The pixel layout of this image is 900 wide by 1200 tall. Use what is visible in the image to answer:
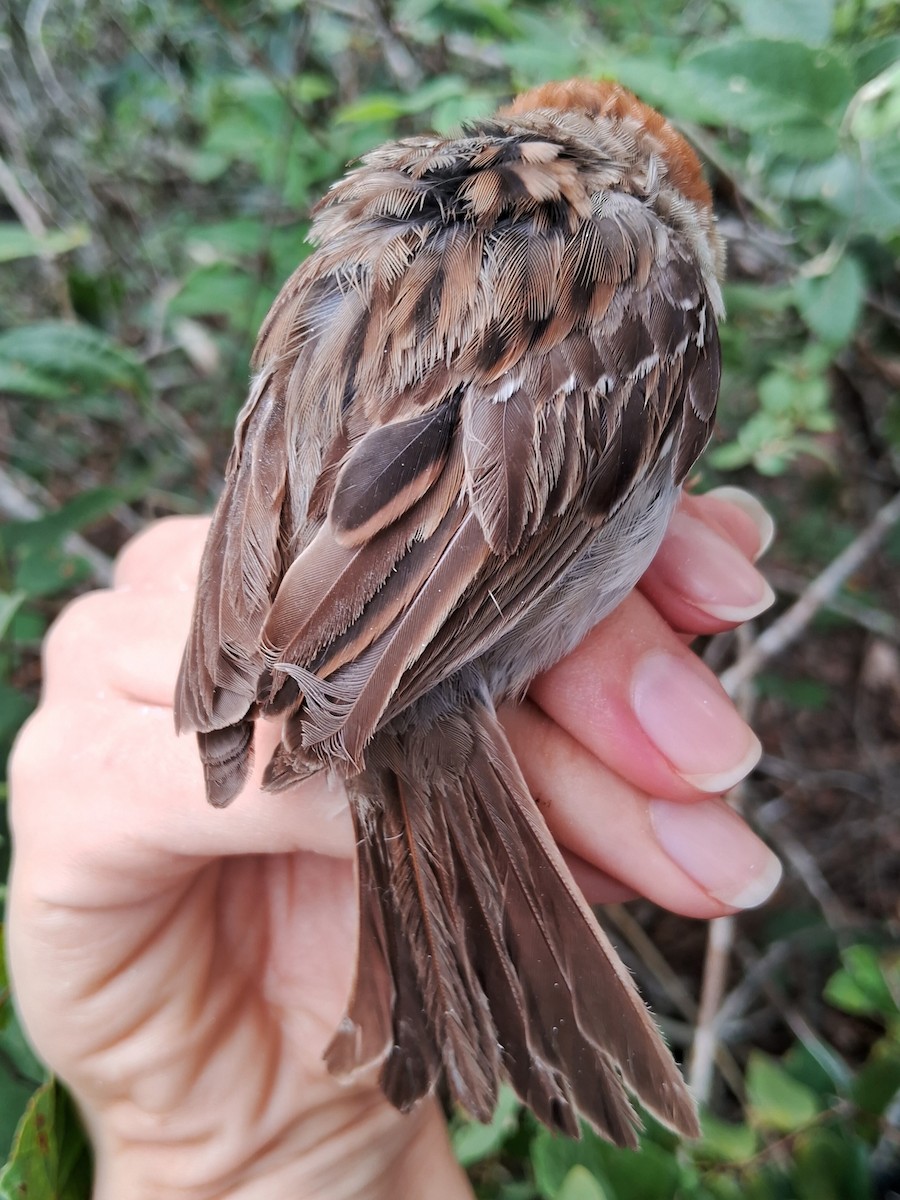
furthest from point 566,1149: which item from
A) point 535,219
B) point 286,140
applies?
point 286,140

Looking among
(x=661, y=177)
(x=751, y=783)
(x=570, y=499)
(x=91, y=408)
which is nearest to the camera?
(x=570, y=499)

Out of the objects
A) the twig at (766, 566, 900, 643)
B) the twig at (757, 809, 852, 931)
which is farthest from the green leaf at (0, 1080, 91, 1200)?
the twig at (766, 566, 900, 643)

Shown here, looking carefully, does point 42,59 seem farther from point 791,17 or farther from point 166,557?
point 791,17

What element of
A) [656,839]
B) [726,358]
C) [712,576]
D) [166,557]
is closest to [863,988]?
[656,839]

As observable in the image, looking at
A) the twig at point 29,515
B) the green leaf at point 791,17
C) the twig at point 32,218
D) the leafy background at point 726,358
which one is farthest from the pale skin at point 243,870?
the twig at point 32,218

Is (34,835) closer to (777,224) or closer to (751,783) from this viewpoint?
(777,224)

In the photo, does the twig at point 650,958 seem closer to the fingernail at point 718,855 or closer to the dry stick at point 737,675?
the dry stick at point 737,675
